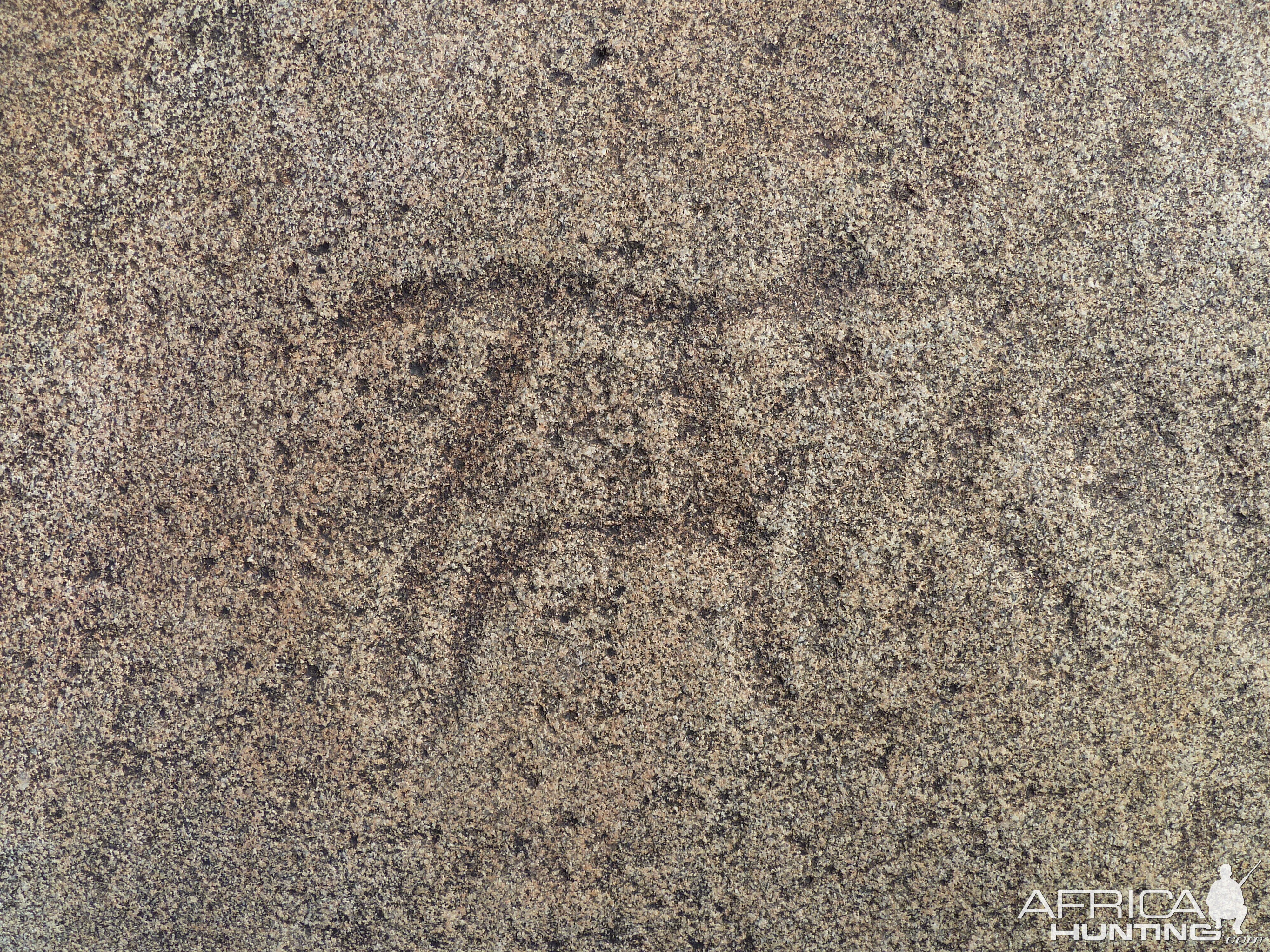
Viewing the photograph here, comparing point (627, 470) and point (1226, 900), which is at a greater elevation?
point (627, 470)

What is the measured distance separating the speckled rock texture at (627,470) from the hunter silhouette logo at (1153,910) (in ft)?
0.12

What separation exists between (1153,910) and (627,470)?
4.29 ft

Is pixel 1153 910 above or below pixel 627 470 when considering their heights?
below

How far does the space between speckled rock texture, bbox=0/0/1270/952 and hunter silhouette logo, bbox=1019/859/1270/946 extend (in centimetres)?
4

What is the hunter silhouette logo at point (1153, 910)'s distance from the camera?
4.50 feet

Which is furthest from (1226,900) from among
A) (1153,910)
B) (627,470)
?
(627,470)

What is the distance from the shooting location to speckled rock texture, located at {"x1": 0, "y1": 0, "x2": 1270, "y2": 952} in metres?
1.37

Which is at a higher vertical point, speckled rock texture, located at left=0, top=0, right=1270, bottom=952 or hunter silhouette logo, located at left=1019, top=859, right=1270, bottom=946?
speckled rock texture, located at left=0, top=0, right=1270, bottom=952

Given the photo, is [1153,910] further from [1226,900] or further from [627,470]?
[627,470]

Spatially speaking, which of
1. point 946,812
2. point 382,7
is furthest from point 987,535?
point 382,7

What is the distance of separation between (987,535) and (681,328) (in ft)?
2.31

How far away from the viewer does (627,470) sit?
1.38 metres

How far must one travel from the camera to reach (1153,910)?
54.1 inches

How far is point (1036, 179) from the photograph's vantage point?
4.56 feet
